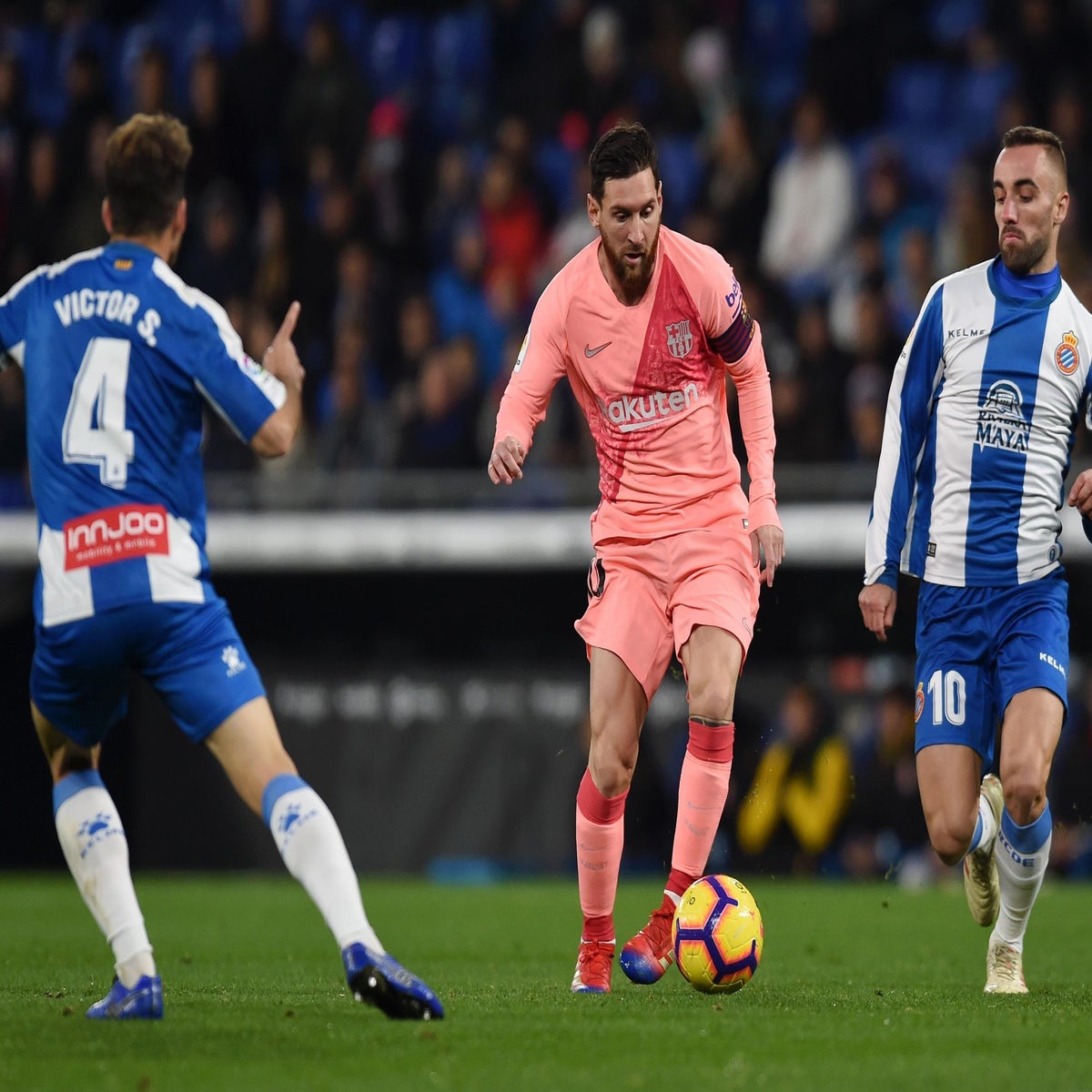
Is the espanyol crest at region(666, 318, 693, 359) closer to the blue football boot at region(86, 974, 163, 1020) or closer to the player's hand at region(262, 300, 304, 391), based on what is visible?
the player's hand at region(262, 300, 304, 391)

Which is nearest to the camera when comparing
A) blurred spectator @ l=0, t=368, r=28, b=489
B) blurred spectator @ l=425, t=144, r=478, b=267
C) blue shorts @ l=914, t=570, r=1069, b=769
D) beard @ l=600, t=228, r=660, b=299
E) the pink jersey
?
blue shorts @ l=914, t=570, r=1069, b=769

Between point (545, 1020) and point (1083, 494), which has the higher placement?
point (1083, 494)

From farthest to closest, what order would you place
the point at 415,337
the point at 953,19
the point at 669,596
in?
the point at 953,19
the point at 415,337
the point at 669,596

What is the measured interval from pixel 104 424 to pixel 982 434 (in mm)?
3164

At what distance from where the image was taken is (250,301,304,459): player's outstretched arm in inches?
208

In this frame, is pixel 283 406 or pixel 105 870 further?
pixel 105 870

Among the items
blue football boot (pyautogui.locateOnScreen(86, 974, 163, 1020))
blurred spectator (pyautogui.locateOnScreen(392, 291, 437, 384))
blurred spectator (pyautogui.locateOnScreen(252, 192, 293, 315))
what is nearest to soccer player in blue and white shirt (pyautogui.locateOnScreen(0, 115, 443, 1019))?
blue football boot (pyautogui.locateOnScreen(86, 974, 163, 1020))

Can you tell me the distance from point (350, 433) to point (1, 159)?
5.72 metres

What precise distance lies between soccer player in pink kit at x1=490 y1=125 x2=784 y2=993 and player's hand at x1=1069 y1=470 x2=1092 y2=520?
1.09 metres

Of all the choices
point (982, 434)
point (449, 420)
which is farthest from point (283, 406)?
point (449, 420)

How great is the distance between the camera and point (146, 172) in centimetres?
540

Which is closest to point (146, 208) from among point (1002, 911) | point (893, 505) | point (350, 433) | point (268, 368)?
point (268, 368)

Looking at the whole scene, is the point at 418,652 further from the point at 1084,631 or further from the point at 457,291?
the point at 1084,631

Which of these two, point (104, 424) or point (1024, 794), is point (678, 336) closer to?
point (1024, 794)
